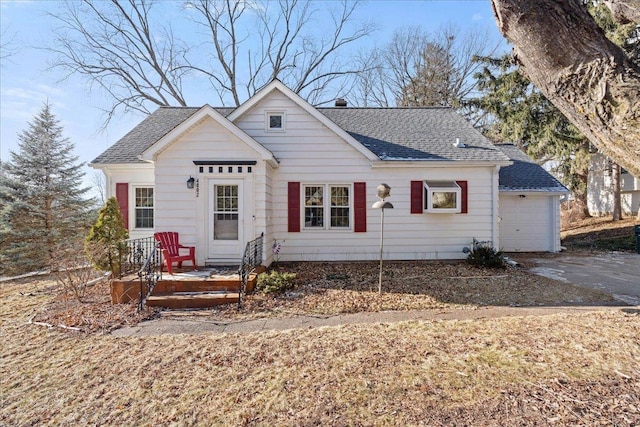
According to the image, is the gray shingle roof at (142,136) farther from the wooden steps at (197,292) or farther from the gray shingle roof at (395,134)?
the wooden steps at (197,292)

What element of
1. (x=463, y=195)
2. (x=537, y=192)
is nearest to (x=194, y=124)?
(x=463, y=195)

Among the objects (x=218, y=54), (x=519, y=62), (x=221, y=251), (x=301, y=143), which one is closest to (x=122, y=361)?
(x=221, y=251)

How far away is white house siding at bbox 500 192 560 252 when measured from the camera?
12.4m

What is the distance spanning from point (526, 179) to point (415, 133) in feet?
17.4

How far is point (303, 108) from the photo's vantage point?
31.0 feet

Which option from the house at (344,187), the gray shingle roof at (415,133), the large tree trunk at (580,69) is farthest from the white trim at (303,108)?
the large tree trunk at (580,69)

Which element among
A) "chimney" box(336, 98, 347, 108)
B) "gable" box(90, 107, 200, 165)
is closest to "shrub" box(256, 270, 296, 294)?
"gable" box(90, 107, 200, 165)

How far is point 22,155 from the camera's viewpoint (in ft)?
40.9

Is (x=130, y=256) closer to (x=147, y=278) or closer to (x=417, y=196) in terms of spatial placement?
(x=147, y=278)

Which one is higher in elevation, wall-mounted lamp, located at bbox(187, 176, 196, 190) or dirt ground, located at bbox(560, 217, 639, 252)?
wall-mounted lamp, located at bbox(187, 176, 196, 190)

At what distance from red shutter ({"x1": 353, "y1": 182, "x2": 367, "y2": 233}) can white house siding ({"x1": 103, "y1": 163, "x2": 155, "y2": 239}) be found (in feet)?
20.4

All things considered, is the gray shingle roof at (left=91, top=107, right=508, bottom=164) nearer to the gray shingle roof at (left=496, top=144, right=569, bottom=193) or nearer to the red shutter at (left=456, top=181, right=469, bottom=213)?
the red shutter at (left=456, top=181, right=469, bottom=213)

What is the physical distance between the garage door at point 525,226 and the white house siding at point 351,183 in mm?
3336

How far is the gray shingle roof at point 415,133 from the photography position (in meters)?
9.83
